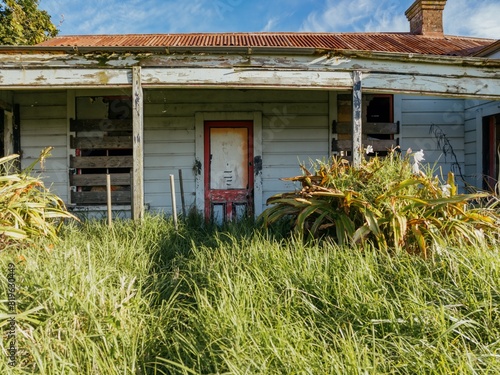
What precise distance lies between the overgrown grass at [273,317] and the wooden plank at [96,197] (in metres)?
3.64

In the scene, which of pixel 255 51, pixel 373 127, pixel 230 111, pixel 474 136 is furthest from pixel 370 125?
pixel 255 51

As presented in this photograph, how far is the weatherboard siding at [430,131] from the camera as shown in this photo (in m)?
6.94

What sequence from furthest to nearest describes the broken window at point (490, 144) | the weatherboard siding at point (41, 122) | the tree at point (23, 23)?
the tree at point (23, 23) → the weatherboard siding at point (41, 122) → the broken window at point (490, 144)

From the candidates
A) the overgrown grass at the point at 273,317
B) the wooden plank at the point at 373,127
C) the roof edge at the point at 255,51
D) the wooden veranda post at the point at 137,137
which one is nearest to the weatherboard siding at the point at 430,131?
the wooden plank at the point at 373,127

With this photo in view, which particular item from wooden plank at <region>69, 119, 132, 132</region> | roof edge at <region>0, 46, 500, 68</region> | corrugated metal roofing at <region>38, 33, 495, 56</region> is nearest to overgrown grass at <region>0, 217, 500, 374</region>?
roof edge at <region>0, 46, 500, 68</region>

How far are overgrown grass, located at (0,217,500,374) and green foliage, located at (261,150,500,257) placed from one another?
33 centimetres

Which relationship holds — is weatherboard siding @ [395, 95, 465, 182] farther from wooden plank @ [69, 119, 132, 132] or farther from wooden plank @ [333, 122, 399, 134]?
wooden plank @ [69, 119, 132, 132]

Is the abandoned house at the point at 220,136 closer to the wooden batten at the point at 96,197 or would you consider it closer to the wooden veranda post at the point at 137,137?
the wooden batten at the point at 96,197

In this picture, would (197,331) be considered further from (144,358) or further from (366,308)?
(366,308)

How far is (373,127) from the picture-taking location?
6.81 meters

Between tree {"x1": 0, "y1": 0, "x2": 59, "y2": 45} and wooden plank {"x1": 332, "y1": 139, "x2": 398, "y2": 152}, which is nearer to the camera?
wooden plank {"x1": 332, "y1": 139, "x2": 398, "y2": 152}

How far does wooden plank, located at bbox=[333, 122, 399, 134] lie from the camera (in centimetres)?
680

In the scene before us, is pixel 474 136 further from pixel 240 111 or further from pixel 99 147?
pixel 99 147

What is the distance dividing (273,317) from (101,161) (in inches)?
217
